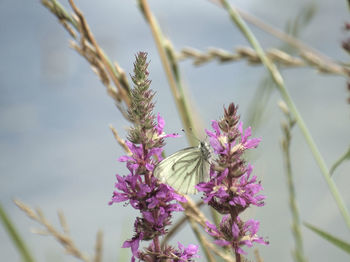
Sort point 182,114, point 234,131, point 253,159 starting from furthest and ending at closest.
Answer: point 253,159
point 182,114
point 234,131

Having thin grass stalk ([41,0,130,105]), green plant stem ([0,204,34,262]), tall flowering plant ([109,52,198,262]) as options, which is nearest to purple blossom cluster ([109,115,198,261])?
tall flowering plant ([109,52,198,262])

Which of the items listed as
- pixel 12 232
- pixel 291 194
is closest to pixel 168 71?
pixel 291 194

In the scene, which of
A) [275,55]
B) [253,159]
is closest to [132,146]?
[253,159]

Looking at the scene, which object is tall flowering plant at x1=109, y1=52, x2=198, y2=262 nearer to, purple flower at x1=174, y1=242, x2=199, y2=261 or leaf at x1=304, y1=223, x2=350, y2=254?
purple flower at x1=174, y1=242, x2=199, y2=261

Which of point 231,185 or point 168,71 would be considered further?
point 168,71

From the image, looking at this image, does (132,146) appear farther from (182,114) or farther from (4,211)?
(182,114)

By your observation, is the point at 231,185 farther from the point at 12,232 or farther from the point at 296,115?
the point at 296,115
